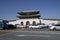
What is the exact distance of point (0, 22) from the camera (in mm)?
43062

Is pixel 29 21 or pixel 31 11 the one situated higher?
pixel 31 11

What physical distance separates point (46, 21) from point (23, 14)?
71.4 feet

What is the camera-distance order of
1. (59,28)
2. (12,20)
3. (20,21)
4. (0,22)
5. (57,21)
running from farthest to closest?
1. (12,20)
2. (20,21)
3. (57,21)
4. (0,22)
5. (59,28)

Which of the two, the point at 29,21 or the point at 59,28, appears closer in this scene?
the point at 59,28

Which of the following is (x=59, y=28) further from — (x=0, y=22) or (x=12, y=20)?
(x=12, y=20)

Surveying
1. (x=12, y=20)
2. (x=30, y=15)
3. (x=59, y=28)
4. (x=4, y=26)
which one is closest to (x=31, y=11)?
(x=30, y=15)

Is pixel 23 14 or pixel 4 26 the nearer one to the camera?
pixel 4 26

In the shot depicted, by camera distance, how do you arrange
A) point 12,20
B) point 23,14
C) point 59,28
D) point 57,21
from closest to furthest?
point 59,28
point 57,21
point 12,20
point 23,14

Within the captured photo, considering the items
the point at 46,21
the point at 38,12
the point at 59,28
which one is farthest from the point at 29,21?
the point at 59,28

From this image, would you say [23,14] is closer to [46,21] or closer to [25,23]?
[25,23]

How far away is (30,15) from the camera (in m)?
89.7

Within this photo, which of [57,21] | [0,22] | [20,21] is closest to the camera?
[0,22]

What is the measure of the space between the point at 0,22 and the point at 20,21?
35199 millimetres

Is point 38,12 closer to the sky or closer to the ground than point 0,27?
closer to the sky
